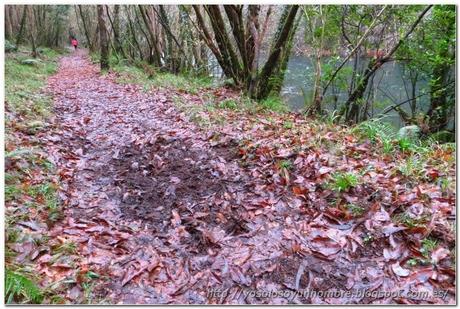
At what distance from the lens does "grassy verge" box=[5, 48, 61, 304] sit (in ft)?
8.75

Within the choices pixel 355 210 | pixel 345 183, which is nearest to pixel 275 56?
pixel 345 183

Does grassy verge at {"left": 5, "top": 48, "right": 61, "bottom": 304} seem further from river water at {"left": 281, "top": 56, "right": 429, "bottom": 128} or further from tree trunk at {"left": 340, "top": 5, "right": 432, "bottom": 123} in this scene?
tree trunk at {"left": 340, "top": 5, "right": 432, "bottom": 123}

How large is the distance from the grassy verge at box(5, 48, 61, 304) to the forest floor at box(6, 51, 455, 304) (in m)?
0.09

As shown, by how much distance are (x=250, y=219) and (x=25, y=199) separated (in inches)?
92.7

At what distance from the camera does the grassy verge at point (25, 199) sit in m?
2.67

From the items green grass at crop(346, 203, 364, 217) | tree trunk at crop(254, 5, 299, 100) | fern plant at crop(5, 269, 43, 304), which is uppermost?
tree trunk at crop(254, 5, 299, 100)

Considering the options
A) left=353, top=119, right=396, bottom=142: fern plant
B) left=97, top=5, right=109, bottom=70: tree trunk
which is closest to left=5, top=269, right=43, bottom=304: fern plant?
left=353, top=119, right=396, bottom=142: fern plant

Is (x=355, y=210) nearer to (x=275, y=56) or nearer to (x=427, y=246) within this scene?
(x=427, y=246)

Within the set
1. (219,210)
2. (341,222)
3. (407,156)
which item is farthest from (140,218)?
(407,156)

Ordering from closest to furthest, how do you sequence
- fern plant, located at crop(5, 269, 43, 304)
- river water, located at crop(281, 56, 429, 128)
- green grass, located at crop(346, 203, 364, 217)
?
fern plant, located at crop(5, 269, 43, 304) < green grass, located at crop(346, 203, 364, 217) < river water, located at crop(281, 56, 429, 128)

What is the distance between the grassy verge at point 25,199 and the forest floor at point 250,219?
0.09m

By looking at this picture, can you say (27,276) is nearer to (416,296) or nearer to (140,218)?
(140,218)

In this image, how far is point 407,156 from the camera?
475cm

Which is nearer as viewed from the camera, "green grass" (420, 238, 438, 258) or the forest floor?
the forest floor
